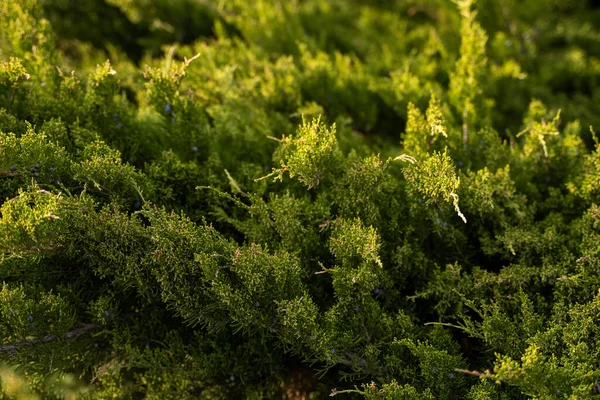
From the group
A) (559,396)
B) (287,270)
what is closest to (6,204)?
(287,270)

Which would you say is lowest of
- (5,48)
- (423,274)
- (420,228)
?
(423,274)

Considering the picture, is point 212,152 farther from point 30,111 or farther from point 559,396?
point 559,396

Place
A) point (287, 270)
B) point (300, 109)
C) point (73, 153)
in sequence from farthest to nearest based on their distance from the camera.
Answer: point (300, 109)
point (73, 153)
point (287, 270)

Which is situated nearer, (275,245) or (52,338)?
(52,338)

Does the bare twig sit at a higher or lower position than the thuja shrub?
lower

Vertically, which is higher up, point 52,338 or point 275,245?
point 275,245

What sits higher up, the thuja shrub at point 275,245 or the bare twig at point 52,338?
the thuja shrub at point 275,245

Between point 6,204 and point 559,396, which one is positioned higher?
point 6,204

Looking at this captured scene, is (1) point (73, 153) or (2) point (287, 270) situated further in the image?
(1) point (73, 153)
